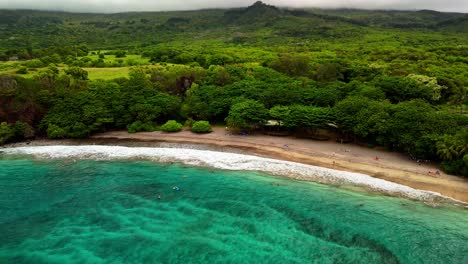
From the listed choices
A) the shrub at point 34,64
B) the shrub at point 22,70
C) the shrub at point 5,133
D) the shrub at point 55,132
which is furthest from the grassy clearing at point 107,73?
the shrub at point 5,133

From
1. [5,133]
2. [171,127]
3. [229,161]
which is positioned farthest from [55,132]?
[229,161]

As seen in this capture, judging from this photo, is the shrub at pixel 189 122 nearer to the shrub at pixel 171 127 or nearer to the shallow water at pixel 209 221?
the shrub at pixel 171 127

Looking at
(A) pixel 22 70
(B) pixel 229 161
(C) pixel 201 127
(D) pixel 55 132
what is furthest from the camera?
(A) pixel 22 70

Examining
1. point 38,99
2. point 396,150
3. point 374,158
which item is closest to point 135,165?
point 38,99

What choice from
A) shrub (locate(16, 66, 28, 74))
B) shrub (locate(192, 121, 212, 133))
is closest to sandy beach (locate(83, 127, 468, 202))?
shrub (locate(192, 121, 212, 133))

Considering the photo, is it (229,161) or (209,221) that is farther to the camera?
(229,161)

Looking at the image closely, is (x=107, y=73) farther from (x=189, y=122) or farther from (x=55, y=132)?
(x=189, y=122)

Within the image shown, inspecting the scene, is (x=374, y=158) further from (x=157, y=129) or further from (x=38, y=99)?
(x=38, y=99)

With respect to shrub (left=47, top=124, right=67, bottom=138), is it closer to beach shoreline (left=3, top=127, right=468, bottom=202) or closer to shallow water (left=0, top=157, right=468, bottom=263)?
beach shoreline (left=3, top=127, right=468, bottom=202)
